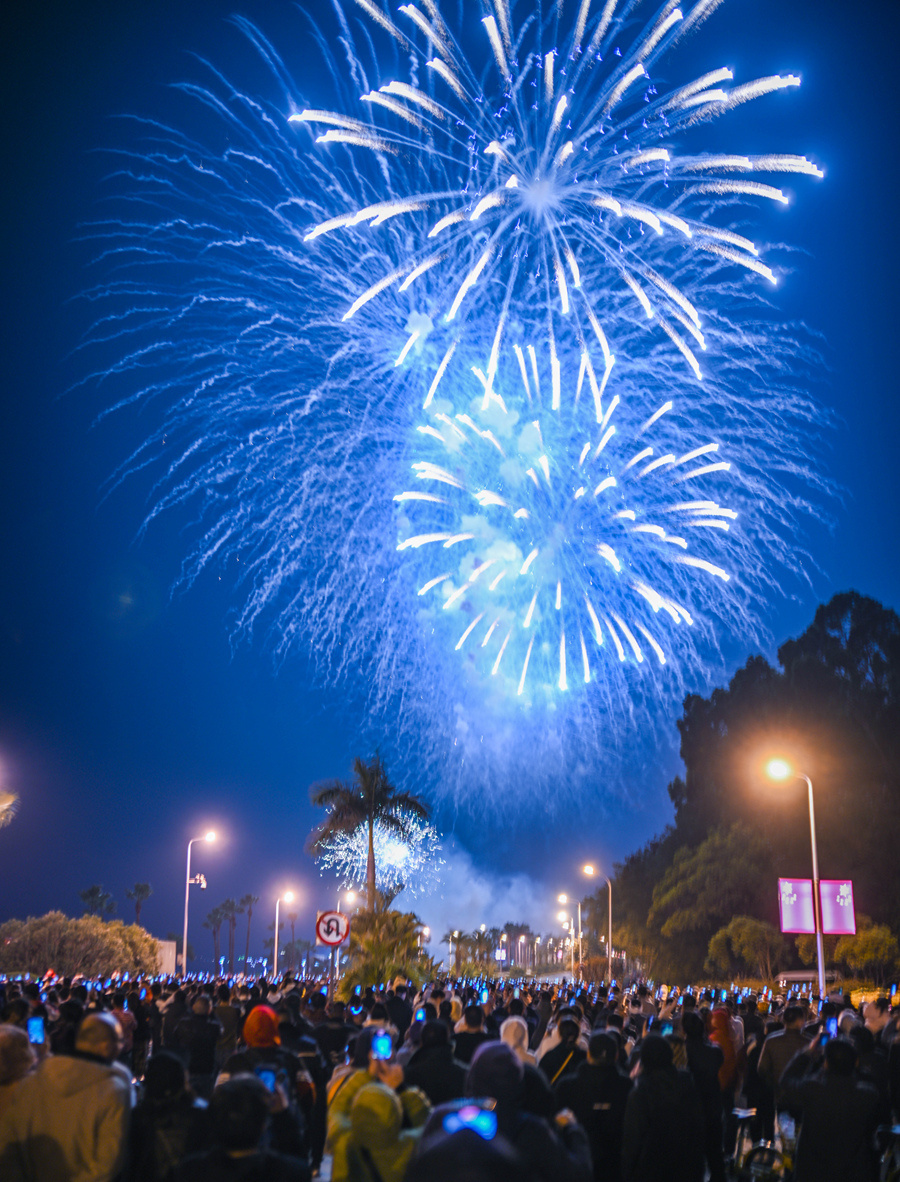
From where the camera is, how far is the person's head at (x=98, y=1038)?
557 centimetres

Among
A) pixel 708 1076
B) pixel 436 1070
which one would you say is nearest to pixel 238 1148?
pixel 436 1070

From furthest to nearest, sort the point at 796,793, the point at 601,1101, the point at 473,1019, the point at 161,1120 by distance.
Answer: the point at 796,793, the point at 473,1019, the point at 601,1101, the point at 161,1120

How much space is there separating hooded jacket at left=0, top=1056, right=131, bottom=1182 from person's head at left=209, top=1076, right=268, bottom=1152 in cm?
139

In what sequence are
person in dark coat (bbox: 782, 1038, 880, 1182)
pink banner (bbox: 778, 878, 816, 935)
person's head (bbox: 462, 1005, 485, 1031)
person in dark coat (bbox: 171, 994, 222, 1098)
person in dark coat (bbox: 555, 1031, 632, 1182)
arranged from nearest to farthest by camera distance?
1. person in dark coat (bbox: 782, 1038, 880, 1182)
2. person in dark coat (bbox: 555, 1031, 632, 1182)
3. person's head (bbox: 462, 1005, 485, 1031)
4. person in dark coat (bbox: 171, 994, 222, 1098)
5. pink banner (bbox: 778, 878, 816, 935)

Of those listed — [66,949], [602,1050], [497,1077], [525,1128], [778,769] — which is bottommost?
[66,949]

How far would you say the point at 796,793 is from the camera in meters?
51.0

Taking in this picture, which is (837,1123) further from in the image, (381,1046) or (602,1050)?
(381,1046)

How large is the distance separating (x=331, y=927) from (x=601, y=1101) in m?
11.1

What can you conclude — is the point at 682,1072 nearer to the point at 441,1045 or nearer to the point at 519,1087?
the point at 441,1045

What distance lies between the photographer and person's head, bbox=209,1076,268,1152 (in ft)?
14.0

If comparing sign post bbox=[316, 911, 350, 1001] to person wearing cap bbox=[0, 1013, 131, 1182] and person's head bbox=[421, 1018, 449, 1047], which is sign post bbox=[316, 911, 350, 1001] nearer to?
person's head bbox=[421, 1018, 449, 1047]

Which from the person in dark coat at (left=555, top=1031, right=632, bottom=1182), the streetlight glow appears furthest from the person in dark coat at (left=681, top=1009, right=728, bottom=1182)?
the streetlight glow

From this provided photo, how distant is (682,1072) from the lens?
6.76 m

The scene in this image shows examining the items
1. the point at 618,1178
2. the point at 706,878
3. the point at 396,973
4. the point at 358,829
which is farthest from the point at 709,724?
the point at 618,1178
